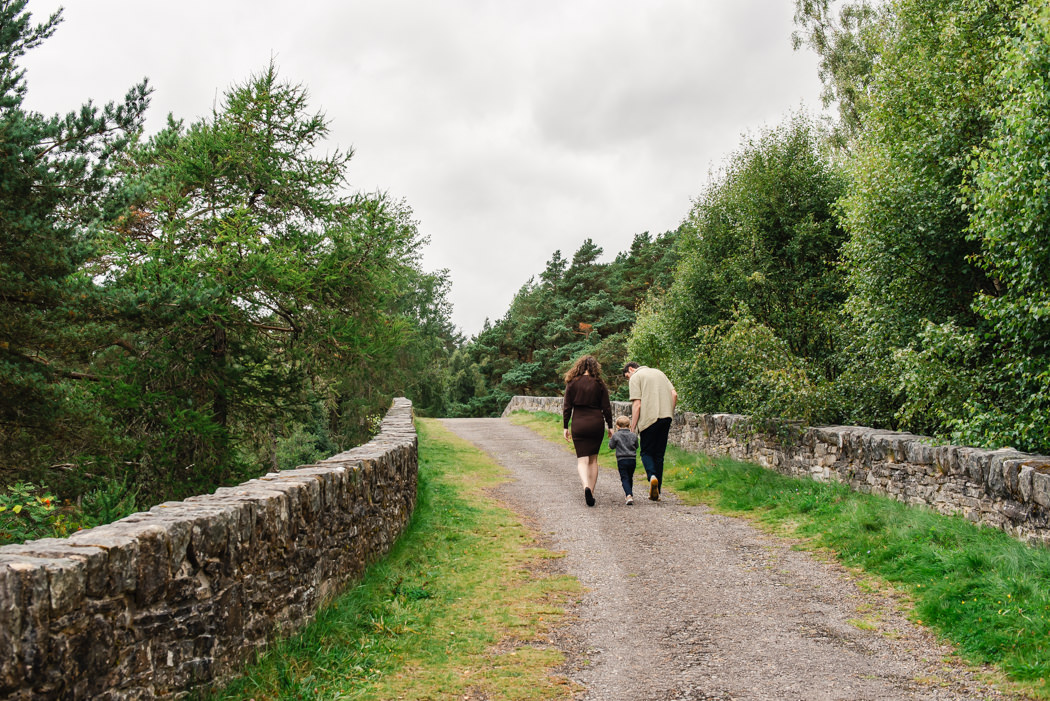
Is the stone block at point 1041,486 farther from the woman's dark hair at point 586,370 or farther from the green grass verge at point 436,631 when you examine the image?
the woman's dark hair at point 586,370

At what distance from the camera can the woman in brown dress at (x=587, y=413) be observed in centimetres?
938

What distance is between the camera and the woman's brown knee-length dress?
9383 millimetres

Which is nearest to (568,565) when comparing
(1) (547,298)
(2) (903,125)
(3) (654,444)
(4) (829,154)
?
(3) (654,444)

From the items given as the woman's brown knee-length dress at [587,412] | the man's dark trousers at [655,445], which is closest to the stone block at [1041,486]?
the man's dark trousers at [655,445]

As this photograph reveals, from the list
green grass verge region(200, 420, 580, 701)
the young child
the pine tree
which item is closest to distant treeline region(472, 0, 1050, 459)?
the young child

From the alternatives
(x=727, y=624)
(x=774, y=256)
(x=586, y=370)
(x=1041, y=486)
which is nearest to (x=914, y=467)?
(x=1041, y=486)

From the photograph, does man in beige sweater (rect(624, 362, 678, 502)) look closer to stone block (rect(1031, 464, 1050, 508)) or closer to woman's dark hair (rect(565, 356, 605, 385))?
woman's dark hair (rect(565, 356, 605, 385))

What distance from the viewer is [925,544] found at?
611cm

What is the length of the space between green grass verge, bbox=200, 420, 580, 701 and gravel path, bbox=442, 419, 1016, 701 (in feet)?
1.06

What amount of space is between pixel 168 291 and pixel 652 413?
924 centimetres

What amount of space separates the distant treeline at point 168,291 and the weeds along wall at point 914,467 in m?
8.43

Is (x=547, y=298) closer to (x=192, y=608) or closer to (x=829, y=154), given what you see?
(x=829, y=154)

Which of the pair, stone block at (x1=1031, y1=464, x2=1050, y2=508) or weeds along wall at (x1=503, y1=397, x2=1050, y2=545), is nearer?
stone block at (x1=1031, y1=464, x2=1050, y2=508)

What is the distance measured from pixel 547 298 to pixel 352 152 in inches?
1416
